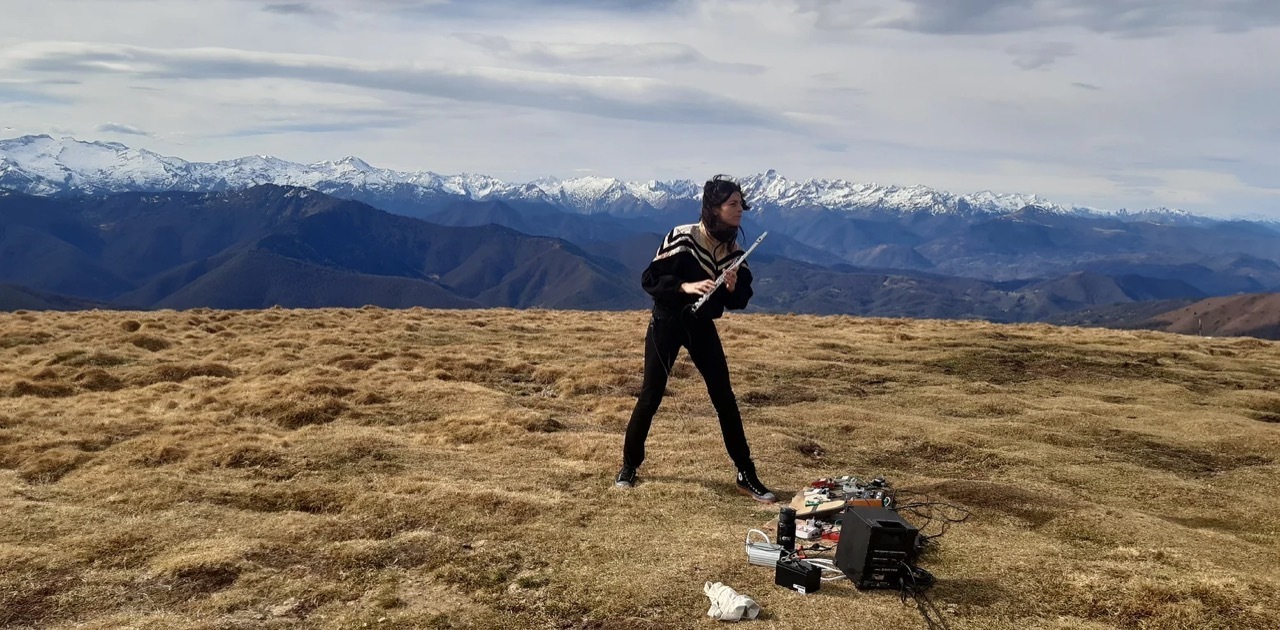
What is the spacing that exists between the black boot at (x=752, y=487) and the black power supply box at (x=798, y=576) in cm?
311

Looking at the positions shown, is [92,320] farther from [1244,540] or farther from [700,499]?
[1244,540]

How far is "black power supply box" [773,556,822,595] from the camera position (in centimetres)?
818

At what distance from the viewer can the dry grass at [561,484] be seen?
804 centimetres

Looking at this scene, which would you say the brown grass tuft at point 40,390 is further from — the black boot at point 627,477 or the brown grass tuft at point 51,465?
the black boot at point 627,477

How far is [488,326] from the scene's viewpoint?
3441cm

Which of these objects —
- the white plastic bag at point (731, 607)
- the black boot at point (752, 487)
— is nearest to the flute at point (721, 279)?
the black boot at point (752, 487)

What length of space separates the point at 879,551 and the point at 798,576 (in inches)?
36.4

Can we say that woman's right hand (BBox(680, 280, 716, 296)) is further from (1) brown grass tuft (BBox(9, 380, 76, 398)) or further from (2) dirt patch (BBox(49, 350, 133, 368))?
(2) dirt patch (BBox(49, 350, 133, 368))

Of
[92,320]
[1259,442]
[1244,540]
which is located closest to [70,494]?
[1244,540]

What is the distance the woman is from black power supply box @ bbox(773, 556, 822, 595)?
10.3 ft

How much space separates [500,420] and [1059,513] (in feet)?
34.4

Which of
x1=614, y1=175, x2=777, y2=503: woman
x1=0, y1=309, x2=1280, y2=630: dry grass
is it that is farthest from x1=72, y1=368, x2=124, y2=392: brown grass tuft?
x1=614, y1=175, x2=777, y2=503: woman

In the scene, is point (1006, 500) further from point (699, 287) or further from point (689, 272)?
point (689, 272)

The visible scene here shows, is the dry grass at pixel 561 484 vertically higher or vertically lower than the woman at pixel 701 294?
lower
